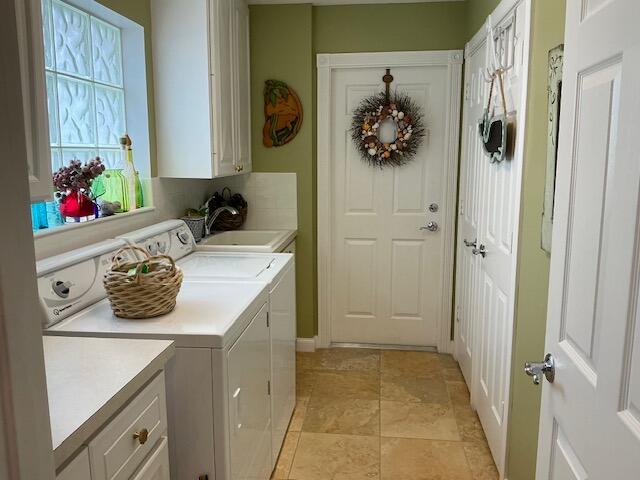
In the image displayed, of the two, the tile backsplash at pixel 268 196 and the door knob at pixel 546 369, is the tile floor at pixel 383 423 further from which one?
the door knob at pixel 546 369

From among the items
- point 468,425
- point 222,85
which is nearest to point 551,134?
point 468,425

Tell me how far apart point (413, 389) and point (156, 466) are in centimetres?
223

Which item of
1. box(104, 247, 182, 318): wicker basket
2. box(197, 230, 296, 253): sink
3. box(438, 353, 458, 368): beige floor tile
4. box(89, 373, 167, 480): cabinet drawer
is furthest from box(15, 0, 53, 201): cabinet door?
box(438, 353, 458, 368): beige floor tile

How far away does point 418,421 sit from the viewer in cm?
299

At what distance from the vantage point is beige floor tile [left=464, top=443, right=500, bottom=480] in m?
2.50

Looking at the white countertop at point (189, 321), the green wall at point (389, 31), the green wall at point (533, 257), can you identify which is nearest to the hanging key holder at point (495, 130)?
the green wall at point (533, 257)

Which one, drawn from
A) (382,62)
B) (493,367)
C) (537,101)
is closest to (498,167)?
(537,101)

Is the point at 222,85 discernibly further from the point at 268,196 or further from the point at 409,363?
the point at 409,363

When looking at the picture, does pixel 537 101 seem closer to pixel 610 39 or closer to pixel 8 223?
pixel 610 39

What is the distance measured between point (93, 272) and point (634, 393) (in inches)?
68.5

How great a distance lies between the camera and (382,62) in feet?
12.2

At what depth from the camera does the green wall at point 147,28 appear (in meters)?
2.58

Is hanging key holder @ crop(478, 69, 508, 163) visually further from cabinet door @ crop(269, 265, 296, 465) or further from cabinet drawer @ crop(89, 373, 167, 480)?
cabinet drawer @ crop(89, 373, 167, 480)

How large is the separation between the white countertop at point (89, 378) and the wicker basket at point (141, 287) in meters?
0.18
